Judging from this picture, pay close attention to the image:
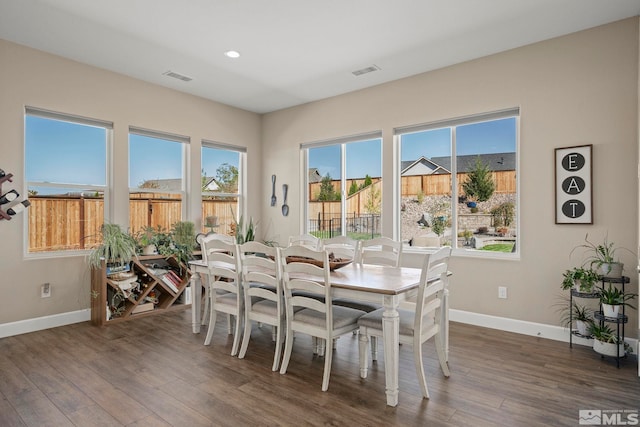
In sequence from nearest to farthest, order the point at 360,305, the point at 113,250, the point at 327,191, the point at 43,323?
the point at 360,305 → the point at 43,323 → the point at 113,250 → the point at 327,191

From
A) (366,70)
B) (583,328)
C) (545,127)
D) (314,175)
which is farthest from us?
(314,175)

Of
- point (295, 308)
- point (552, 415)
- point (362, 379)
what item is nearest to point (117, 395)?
point (295, 308)

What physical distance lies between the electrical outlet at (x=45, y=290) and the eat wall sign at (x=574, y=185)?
5.20 meters

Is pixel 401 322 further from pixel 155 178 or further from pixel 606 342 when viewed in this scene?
pixel 155 178

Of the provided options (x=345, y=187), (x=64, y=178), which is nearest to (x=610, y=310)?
(x=345, y=187)

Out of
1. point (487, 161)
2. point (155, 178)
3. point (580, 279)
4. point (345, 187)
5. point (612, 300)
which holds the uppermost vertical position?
point (487, 161)

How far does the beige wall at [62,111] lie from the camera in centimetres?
378

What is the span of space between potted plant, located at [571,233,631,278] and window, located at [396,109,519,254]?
64 cm

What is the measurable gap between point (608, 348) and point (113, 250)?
472 cm

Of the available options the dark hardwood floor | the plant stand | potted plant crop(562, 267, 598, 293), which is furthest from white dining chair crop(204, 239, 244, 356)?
the plant stand

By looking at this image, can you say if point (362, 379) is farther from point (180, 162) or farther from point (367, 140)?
point (180, 162)

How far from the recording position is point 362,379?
276 centimetres

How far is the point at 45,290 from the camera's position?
4.02 metres

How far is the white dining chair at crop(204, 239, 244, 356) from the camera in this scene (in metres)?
3.30
